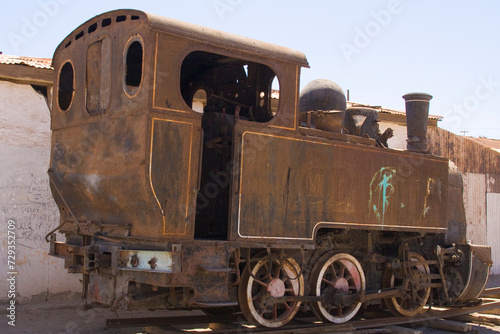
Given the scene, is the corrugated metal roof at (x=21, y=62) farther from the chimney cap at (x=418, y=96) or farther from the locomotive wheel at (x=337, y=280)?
the chimney cap at (x=418, y=96)

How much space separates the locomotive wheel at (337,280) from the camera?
262 inches

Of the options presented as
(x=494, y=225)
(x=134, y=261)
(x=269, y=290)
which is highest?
(x=494, y=225)

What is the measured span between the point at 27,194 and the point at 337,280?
4629 millimetres

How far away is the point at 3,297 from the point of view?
7656mm

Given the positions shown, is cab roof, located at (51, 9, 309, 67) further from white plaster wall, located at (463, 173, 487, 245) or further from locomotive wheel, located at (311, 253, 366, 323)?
white plaster wall, located at (463, 173, 487, 245)

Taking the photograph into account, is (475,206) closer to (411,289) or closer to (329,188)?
(411,289)

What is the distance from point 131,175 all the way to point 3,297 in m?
3.77

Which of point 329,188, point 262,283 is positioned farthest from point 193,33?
point 262,283

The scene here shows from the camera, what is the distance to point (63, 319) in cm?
741

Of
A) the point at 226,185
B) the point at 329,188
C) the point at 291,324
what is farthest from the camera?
the point at 291,324

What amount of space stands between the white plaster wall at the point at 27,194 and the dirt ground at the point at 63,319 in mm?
258

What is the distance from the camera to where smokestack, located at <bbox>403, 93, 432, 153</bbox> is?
8086 millimetres

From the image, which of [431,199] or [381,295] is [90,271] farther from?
[431,199]

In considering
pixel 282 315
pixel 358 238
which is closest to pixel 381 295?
pixel 358 238
